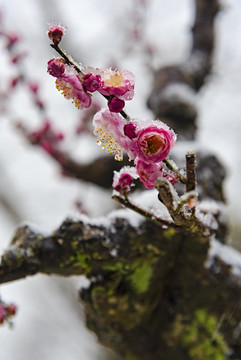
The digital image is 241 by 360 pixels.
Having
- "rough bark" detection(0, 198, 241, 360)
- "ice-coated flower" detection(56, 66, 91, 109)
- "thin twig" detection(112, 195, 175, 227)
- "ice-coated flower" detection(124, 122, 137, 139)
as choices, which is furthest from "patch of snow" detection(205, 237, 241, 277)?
"ice-coated flower" detection(56, 66, 91, 109)

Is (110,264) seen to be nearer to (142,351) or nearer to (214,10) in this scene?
(142,351)

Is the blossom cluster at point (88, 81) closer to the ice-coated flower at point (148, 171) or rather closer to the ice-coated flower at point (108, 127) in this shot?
the ice-coated flower at point (108, 127)

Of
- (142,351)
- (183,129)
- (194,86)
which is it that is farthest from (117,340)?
(194,86)

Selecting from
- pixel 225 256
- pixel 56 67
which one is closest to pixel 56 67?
pixel 56 67

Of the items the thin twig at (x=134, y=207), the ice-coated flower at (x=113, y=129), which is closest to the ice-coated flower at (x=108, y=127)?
the ice-coated flower at (x=113, y=129)

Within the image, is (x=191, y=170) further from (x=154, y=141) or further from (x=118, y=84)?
(x=118, y=84)

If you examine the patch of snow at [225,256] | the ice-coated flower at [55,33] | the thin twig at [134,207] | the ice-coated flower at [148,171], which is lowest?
the thin twig at [134,207]
